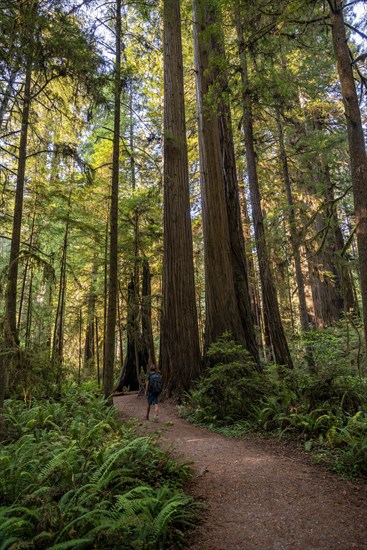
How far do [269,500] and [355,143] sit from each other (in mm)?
4591

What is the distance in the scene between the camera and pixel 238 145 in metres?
14.9

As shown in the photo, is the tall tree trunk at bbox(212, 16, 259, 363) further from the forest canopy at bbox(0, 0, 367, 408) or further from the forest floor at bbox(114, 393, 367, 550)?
the forest floor at bbox(114, 393, 367, 550)

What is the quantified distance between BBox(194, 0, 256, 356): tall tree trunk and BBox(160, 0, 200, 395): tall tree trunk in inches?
21.4

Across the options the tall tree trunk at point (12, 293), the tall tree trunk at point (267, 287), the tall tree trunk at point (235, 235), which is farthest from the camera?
the tall tree trunk at point (267, 287)

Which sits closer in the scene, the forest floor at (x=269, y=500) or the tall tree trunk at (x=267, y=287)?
the forest floor at (x=269, y=500)

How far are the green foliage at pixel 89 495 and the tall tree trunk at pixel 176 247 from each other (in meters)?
4.00

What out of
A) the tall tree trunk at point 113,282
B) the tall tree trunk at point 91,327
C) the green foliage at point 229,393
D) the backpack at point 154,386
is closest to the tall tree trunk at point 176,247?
the backpack at point 154,386

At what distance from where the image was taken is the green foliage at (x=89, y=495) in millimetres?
2732

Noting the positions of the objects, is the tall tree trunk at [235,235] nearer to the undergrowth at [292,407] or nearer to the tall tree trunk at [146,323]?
the undergrowth at [292,407]

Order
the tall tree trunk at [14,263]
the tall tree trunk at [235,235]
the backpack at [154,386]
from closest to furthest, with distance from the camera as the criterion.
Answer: the tall tree trunk at [14,263] < the backpack at [154,386] < the tall tree trunk at [235,235]

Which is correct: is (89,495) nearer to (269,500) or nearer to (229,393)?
(269,500)

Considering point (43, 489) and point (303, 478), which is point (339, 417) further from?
point (43, 489)

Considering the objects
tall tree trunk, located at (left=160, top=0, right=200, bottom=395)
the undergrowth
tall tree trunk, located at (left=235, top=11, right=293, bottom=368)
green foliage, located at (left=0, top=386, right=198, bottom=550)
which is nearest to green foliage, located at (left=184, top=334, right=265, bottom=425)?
the undergrowth

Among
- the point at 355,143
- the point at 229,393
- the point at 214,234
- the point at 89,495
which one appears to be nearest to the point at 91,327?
the point at 214,234
